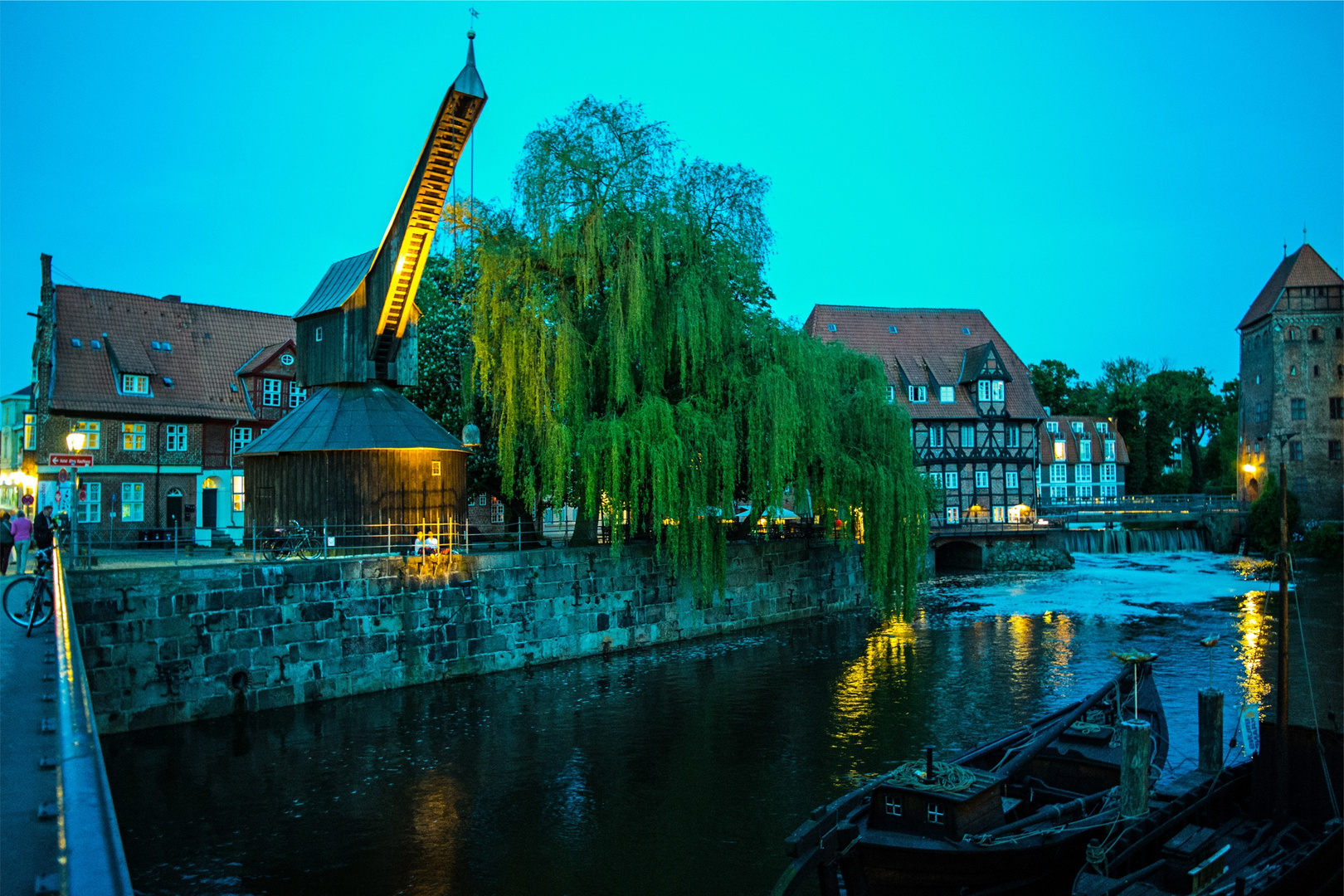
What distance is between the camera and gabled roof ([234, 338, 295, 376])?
112 ft

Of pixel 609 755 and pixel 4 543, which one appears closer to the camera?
pixel 4 543

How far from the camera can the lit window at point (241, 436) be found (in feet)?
111

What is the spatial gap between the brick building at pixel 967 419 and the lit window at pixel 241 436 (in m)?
28.4

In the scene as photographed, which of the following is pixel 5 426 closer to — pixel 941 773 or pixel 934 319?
pixel 941 773

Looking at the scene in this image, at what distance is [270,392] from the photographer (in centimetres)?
3466

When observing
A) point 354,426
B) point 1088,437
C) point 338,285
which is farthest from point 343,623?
point 1088,437

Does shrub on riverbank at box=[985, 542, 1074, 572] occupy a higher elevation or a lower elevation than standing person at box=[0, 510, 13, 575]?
lower

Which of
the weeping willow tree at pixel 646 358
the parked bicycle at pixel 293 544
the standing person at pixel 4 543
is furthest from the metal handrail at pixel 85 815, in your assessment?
the weeping willow tree at pixel 646 358

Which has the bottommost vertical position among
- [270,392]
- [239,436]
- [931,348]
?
[239,436]

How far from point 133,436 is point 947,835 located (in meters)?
30.8

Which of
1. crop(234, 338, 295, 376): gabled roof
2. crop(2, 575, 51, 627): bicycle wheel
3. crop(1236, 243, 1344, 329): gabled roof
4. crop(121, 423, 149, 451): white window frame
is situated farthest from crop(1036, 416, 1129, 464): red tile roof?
crop(2, 575, 51, 627): bicycle wheel

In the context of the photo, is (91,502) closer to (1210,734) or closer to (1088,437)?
(1210,734)

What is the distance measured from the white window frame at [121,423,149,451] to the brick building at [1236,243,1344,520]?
5608 cm

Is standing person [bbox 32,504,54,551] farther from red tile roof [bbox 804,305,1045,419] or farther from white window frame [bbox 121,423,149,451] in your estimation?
red tile roof [bbox 804,305,1045,419]
